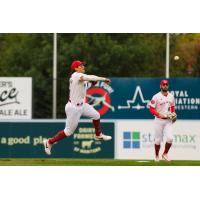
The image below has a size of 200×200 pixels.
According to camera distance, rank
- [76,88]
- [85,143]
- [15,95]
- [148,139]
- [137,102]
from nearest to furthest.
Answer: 1. [76,88]
2. [148,139]
3. [85,143]
4. [15,95]
5. [137,102]

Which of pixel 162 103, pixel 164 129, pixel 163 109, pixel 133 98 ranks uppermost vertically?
pixel 133 98

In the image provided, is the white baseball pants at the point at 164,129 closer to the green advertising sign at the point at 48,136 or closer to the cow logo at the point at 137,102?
the green advertising sign at the point at 48,136

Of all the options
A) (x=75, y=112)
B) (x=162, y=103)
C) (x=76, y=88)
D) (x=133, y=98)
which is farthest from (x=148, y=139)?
(x=76, y=88)

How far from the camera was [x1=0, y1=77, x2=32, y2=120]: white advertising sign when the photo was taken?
109ft

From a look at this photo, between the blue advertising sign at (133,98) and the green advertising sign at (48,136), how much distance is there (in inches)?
47.9

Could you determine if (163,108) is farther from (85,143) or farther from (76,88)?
(76,88)

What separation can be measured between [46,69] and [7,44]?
6232mm

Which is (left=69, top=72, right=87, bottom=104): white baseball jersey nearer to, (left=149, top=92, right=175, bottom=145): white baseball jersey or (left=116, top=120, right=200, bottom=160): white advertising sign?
(left=149, top=92, right=175, bottom=145): white baseball jersey

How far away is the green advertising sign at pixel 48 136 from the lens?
106ft

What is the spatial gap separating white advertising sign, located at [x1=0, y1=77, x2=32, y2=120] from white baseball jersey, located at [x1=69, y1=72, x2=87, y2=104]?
30.7 feet

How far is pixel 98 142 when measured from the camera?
32.5 m

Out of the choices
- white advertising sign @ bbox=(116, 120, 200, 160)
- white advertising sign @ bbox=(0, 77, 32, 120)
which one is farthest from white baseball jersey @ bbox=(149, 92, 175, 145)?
white advertising sign @ bbox=(0, 77, 32, 120)

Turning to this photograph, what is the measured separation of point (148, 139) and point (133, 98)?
1904mm

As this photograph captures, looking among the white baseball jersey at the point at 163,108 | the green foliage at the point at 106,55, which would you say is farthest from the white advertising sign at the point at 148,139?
the green foliage at the point at 106,55
